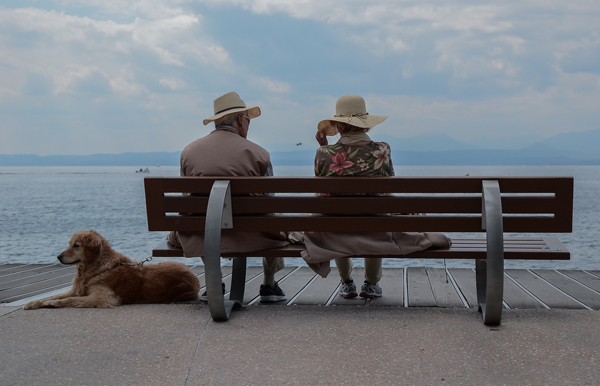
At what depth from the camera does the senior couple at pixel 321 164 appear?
11.8 ft

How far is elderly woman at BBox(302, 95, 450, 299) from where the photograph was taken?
3578mm

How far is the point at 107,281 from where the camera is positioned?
3.97 metres

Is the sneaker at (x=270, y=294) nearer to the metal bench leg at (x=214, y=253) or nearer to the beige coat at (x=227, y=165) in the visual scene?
the beige coat at (x=227, y=165)

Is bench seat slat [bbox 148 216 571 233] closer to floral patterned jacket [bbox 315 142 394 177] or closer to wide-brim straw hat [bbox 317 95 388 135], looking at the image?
floral patterned jacket [bbox 315 142 394 177]

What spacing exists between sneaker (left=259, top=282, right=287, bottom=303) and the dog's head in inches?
51.0

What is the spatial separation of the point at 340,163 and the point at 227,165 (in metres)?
0.81

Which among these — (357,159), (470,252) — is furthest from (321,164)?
(470,252)

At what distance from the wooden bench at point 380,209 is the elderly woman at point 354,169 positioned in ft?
0.37

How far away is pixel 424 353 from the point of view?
285 centimetres

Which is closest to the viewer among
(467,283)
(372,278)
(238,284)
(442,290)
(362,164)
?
(362,164)

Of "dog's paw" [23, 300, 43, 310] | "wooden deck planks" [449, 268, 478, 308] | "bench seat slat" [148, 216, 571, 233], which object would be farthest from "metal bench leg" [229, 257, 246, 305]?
"wooden deck planks" [449, 268, 478, 308]

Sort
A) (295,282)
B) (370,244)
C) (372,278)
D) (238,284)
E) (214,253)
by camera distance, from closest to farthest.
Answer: (214,253) < (370,244) < (238,284) < (372,278) < (295,282)

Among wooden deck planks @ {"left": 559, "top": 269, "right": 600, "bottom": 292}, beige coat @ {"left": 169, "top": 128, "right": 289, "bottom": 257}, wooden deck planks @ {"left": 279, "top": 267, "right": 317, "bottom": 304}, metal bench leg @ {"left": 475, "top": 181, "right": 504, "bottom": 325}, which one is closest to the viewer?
metal bench leg @ {"left": 475, "top": 181, "right": 504, "bottom": 325}

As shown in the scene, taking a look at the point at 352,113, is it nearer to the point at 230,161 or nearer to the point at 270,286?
the point at 230,161
